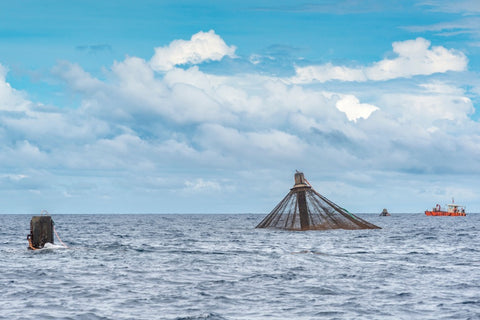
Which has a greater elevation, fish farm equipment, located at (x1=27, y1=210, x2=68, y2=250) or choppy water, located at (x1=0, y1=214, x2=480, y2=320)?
fish farm equipment, located at (x1=27, y1=210, x2=68, y2=250)

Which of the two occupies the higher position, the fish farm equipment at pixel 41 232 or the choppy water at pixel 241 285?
the fish farm equipment at pixel 41 232

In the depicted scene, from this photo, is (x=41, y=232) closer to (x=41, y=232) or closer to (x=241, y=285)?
(x=41, y=232)

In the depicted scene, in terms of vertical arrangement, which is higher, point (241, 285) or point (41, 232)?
point (41, 232)

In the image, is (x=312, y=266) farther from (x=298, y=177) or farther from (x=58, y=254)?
(x=298, y=177)

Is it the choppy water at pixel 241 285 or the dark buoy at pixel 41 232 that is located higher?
the dark buoy at pixel 41 232

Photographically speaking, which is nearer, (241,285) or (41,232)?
(241,285)

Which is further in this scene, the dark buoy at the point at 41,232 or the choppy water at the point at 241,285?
the dark buoy at the point at 41,232

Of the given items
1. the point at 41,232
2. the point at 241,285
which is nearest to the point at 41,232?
the point at 41,232

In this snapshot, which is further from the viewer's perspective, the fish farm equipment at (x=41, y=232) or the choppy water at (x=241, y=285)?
the fish farm equipment at (x=41, y=232)

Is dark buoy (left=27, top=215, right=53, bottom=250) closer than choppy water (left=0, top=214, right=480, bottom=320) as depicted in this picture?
No

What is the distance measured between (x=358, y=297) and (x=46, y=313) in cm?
1179

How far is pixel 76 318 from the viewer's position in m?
18.5

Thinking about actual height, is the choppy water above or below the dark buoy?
below

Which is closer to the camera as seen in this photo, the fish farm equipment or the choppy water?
the choppy water
